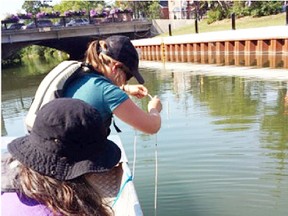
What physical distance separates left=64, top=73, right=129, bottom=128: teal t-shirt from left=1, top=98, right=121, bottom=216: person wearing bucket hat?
839 mm

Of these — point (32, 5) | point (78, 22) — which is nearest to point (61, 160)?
point (78, 22)

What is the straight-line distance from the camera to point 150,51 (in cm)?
2755

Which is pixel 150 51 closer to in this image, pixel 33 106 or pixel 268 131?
pixel 268 131

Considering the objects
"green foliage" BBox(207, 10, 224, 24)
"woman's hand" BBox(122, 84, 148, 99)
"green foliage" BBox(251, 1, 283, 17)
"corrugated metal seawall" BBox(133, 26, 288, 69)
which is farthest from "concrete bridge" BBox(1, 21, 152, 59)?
"woman's hand" BBox(122, 84, 148, 99)

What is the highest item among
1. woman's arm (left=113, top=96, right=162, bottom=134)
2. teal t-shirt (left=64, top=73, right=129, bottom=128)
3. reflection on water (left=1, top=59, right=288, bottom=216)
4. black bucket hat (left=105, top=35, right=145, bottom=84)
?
black bucket hat (left=105, top=35, right=145, bottom=84)

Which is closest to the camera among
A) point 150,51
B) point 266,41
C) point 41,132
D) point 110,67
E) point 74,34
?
point 41,132

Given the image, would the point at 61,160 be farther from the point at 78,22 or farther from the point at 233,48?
the point at 78,22

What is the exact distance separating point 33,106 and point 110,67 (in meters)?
0.59

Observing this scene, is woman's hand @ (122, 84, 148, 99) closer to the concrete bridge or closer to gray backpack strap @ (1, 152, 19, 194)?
gray backpack strap @ (1, 152, 19, 194)

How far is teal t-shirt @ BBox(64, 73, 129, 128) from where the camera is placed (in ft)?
7.51

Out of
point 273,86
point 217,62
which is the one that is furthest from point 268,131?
point 217,62

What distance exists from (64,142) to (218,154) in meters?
5.51

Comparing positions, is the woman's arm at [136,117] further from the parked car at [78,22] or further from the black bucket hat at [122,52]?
the parked car at [78,22]

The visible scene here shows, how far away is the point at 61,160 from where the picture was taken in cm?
140
